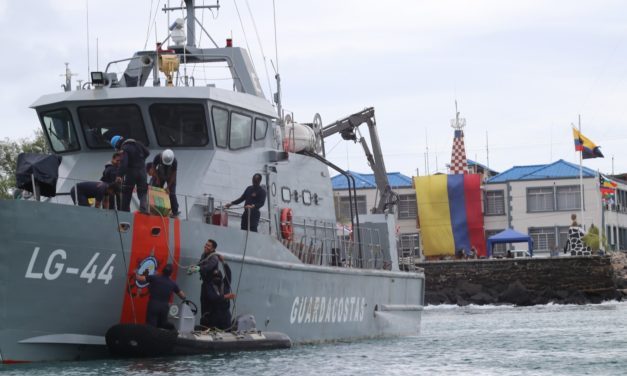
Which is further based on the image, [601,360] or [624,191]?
[624,191]

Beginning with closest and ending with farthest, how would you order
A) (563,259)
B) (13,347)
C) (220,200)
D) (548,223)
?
(13,347)
(220,200)
(563,259)
(548,223)

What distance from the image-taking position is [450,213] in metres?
62.6

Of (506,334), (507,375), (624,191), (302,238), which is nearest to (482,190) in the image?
(624,191)

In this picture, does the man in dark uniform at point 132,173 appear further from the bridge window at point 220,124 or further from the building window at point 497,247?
the building window at point 497,247

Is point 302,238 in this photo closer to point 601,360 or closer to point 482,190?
point 601,360

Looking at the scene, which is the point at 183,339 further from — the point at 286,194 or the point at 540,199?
the point at 540,199

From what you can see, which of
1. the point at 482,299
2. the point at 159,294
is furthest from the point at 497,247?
the point at 159,294

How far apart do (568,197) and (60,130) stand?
4742 cm

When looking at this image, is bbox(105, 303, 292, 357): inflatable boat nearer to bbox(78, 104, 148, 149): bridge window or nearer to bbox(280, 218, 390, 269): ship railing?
bbox(280, 218, 390, 269): ship railing

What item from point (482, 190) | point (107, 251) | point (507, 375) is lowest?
point (507, 375)

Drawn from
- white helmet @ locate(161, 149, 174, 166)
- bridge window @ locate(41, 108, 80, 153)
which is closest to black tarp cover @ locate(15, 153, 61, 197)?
white helmet @ locate(161, 149, 174, 166)

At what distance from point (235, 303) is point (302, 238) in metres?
3.38

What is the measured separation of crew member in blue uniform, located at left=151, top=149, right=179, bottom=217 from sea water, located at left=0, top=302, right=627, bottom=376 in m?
2.15

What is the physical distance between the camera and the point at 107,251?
15438mm
